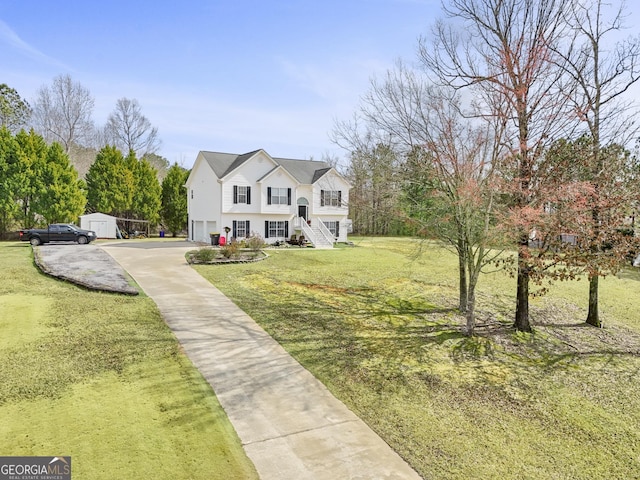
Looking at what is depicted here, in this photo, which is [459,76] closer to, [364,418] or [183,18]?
[364,418]

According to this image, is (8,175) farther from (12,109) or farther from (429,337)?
(429,337)

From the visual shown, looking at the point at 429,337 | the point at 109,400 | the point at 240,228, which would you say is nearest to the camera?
the point at 109,400

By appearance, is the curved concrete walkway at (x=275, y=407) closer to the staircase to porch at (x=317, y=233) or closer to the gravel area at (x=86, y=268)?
the gravel area at (x=86, y=268)

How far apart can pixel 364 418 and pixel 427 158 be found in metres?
6.18

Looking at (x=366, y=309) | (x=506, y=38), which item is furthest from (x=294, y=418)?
(x=506, y=38)

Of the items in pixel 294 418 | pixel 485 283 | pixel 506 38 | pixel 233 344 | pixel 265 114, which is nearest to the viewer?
pixel 294 418

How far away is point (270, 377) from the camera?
6.23 metres

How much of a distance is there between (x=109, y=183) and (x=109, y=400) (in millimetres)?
30372

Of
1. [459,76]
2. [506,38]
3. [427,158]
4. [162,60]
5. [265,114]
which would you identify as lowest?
[427,158]

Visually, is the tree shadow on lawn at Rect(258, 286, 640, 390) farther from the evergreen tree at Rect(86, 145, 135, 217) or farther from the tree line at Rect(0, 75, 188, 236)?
the evergreen tree at Rect(86, 145, 135, 217)

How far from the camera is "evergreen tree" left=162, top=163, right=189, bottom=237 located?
34375mm

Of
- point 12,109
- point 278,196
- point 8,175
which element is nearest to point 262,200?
point 278,196

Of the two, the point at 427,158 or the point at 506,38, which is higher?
the point at 506,38

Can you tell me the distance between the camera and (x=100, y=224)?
96.5 ft
